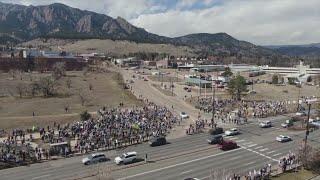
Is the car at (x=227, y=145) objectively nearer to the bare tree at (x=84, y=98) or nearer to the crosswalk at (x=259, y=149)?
the crosswalk at (x=259, y=149)

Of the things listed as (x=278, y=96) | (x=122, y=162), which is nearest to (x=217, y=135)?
(x=122, y=162)

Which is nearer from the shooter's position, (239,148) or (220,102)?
(239,148)

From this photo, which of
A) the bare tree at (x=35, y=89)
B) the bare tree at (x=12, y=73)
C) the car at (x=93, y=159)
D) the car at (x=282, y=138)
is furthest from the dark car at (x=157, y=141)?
the bare tree at (x=12, y=73)

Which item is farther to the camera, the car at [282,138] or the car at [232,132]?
the car at [232,132]

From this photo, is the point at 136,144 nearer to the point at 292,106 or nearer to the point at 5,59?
the point at 292,106

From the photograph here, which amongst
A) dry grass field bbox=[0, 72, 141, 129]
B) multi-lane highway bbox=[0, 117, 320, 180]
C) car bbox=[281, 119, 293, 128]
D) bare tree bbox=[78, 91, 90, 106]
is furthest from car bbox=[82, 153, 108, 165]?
bare tree bbox=[78, 91, 90, 106]

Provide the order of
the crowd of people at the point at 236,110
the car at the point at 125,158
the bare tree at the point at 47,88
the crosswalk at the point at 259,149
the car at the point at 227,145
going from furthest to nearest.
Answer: the bare tree at the point at 47,88 → the crowd of people at the point at 236,110 → the car at the point at 227,145 → the crosswalk at the point at 259,149 → the car at the point at 125,158
